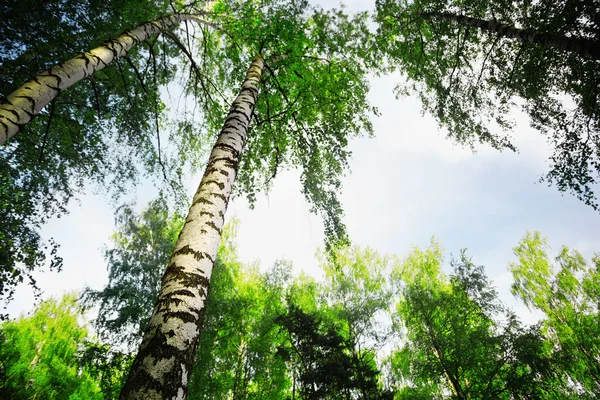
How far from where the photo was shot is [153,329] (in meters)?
1.16

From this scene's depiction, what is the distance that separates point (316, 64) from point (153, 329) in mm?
5642

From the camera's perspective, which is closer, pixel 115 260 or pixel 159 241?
pixel 115 260

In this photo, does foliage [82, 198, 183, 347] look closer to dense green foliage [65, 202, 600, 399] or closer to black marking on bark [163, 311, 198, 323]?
dense green foliage [65, 202, 600, 399]

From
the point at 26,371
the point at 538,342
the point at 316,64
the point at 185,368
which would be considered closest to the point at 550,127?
the point at 316,64

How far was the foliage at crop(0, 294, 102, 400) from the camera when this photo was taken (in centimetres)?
1000

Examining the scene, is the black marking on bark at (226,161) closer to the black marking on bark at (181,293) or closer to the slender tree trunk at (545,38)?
the black marking on bark at (181,293)

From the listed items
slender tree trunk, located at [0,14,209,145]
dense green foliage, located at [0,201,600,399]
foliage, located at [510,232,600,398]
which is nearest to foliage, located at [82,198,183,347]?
dense green foliage, located at [0,201,600,399]

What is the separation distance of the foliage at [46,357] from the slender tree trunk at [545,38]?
662 inches

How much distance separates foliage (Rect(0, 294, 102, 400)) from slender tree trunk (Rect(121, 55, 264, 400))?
13.1 m

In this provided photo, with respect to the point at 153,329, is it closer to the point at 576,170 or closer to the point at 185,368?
the point at 185,368

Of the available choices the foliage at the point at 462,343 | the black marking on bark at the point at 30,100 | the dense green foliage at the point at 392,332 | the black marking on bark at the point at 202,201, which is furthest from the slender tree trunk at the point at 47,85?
the foliage at the point at 462,343

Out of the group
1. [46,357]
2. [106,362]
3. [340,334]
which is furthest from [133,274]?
[340,334]

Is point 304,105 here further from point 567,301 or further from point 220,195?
→ point 567,301

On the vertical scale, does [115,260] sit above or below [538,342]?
above
